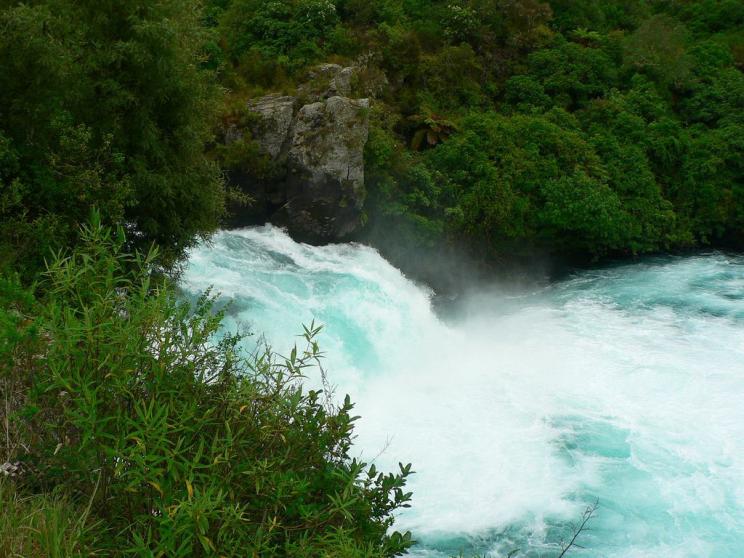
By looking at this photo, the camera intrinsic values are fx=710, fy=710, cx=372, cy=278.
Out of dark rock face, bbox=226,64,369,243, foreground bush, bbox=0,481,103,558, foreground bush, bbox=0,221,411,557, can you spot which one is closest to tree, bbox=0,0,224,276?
dark rock face, bbox=226,64,369,243

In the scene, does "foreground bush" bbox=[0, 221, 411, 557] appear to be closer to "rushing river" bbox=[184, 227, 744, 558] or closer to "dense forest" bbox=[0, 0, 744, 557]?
"dense forest" bbox=[0, 0, 744, 557]

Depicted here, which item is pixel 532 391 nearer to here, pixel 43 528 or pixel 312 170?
pixel 312 170

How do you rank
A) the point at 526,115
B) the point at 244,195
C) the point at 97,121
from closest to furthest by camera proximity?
the point at 97,121 < the point at 244,195 < the point at 526,115

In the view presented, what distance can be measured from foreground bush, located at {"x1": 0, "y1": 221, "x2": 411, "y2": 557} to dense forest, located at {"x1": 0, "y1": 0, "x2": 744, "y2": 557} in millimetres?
23

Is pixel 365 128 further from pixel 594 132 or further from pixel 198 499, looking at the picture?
pixel 198 499

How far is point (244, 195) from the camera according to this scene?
45.7 feet

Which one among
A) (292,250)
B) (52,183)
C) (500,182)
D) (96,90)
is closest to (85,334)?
(52,183)

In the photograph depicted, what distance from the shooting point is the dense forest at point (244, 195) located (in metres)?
4.32

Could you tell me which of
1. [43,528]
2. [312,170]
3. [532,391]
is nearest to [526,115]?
[312,170]

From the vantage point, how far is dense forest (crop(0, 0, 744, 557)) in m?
4.32

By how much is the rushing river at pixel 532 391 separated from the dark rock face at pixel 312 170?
584 mm

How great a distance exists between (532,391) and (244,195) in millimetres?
6650

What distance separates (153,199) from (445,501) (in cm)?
649

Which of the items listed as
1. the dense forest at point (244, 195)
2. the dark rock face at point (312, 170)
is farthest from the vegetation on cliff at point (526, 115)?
the dark rock face at point (312, 170)
